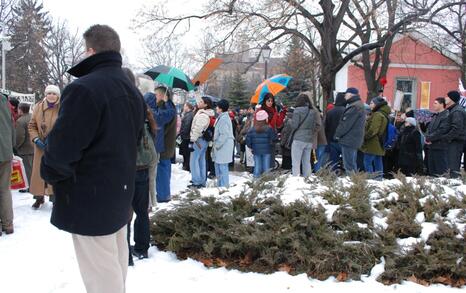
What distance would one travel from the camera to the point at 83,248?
2.82m

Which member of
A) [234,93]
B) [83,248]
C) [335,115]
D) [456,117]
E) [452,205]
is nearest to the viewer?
[83,248]

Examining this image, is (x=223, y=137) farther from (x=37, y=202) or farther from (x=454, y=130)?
(x=454, y=130)

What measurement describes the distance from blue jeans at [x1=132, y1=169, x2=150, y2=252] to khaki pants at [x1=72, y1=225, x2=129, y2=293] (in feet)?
4.87

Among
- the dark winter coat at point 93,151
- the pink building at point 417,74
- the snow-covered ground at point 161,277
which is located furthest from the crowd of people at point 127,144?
the pink building at point 417,74

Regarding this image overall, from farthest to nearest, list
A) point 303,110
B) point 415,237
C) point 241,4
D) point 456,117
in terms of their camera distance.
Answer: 1. point 241,4
2. point 303,110
3. point 456,117
4. point 415,237

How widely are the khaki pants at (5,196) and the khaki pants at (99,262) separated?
334 centimetres

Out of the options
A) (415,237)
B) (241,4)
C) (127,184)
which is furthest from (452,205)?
(241,4)

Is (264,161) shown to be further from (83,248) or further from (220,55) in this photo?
(220,55)

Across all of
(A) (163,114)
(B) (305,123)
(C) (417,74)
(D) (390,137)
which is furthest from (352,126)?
(C) (417,74)

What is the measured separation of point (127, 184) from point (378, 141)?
7313 millimetres

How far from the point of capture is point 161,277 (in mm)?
4258

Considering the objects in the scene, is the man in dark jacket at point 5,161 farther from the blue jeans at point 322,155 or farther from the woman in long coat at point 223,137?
the blue jeans at point 322,155

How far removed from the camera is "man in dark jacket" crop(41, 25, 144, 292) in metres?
2.61

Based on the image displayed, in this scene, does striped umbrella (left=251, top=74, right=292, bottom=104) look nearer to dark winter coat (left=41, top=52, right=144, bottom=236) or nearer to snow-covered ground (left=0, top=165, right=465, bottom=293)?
snow-covered ground (left=0, top=165, right=465, bottom=293)
